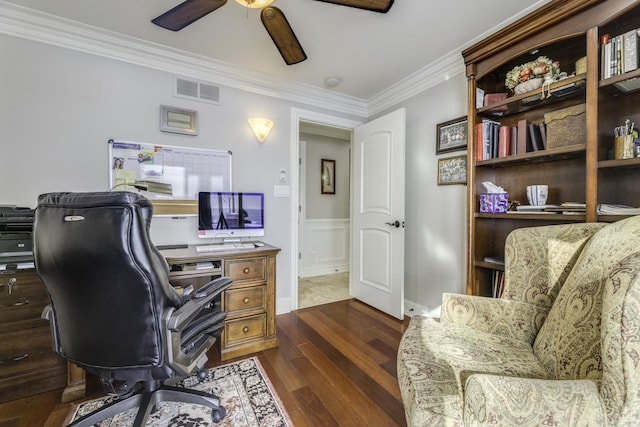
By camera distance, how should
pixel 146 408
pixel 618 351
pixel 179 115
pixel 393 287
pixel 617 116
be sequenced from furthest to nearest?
pixel 393 287 < pixel 179 115 < pixel 617 116 < pixel 146 408 < pixel 618 351

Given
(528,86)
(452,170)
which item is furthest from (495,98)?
(452,170)

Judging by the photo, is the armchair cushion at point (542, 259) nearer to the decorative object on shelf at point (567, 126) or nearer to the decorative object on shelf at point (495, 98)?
the decorative object on shelf at point (567, 126)

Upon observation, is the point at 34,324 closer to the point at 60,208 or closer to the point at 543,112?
the point at 60,208

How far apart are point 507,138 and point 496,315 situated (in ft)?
3.98

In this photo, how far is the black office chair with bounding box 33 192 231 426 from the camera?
964 millimetres

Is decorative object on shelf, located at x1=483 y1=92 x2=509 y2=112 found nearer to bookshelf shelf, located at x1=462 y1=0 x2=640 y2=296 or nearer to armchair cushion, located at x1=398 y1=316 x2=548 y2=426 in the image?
bookshelf shelf, located at x1=462 y1=0 x2=640 y2=296

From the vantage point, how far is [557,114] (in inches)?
62.5

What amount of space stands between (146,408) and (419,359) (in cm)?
123

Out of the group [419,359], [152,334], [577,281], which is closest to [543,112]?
[577,281]

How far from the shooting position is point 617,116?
146 centimetres

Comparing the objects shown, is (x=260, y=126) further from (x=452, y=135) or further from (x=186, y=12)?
(x=452, y=135)

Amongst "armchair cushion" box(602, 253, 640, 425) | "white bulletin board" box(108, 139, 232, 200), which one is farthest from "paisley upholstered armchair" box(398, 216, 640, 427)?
"white bulletin board" box(108, 139, 232, 200)

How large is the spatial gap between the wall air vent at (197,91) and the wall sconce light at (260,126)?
35 centimetres

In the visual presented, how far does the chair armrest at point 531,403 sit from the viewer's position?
0.66 m
